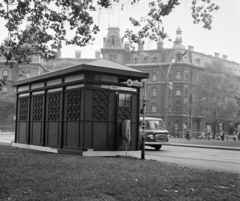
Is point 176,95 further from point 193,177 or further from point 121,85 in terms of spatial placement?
point 193,177

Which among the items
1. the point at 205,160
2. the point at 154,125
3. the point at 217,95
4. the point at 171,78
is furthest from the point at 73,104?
the point at 171,78

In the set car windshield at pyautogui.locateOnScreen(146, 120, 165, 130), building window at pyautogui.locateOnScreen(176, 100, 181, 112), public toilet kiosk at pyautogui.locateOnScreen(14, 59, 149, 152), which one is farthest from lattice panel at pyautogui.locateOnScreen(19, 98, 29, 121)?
building window at pyautogui.locateOnScreen(176, 100, 181, 112)

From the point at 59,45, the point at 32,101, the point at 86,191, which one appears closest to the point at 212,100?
the point at 32,101

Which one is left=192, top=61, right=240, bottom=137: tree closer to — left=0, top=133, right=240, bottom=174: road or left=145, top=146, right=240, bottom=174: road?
left=0, top=133, right=240, bottom=174: road

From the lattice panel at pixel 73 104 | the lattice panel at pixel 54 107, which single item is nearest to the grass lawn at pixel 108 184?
the lattice panel at pixel 73 104

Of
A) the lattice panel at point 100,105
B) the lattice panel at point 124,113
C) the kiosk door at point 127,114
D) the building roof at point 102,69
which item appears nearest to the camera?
the building roof at point 102,69

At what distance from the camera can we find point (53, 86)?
15.7 metres

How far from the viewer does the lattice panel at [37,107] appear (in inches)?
670

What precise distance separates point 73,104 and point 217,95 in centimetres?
4956

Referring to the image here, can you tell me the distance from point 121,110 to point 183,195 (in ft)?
26.4

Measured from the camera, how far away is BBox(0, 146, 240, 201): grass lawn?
6.22m

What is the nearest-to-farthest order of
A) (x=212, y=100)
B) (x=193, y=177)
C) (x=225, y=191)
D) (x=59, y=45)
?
(x=225, y=191)
(x=193, y=177)
(x=59, y=45)
(x=212, y=100)

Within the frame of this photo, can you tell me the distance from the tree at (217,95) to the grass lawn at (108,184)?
50.9 m

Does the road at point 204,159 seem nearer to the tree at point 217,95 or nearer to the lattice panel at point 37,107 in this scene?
the lattice panel at point 37,107
